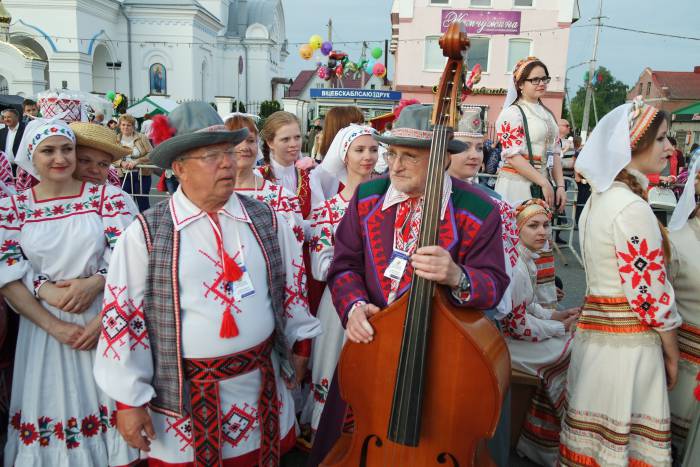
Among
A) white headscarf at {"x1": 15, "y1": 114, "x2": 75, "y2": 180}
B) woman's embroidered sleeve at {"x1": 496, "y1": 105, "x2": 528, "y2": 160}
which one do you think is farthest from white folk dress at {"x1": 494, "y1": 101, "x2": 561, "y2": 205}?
white headscarf at {"x1": 15, "y1": 114, "x2": 75, "y2": 180}

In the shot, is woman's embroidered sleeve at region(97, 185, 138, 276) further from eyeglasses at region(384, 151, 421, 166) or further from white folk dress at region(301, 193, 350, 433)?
eyeglasses at region(384, 151, 421, 166)

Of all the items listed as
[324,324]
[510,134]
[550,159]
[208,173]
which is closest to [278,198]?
[324,324]

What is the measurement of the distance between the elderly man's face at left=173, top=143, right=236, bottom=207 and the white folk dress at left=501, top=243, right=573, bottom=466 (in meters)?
1.82

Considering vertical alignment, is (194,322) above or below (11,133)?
below

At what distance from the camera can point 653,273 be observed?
7.49ft

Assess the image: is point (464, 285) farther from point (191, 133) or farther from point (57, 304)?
point (57, 304)

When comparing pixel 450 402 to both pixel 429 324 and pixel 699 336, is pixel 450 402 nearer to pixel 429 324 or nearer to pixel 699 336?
pixel 429 324

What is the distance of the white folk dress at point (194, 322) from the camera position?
1997 mm

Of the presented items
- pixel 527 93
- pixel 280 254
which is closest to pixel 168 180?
pixel 527 93

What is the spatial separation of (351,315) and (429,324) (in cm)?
32

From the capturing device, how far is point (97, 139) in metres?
2.81

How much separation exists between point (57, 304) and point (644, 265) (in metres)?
2.68

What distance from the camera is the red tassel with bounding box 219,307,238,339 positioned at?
2.04 meters

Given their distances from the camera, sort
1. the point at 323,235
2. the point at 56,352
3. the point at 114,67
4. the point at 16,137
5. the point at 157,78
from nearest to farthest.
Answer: the point at 56,352 → the point at 323,235 → the point at 16,137 → the point at 114,67 → the point at 157,78
